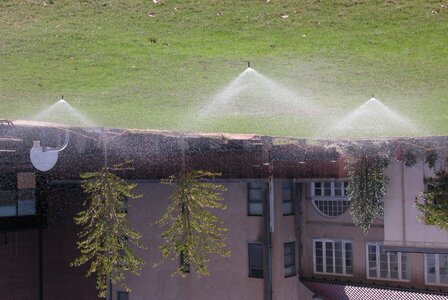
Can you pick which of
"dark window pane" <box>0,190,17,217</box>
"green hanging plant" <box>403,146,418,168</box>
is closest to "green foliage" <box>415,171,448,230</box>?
"green hanging plant" <box>403,146,418,168</box>

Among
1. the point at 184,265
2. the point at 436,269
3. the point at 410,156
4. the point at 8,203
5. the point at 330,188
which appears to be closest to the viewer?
the point at 410,156

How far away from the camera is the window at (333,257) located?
16.0m

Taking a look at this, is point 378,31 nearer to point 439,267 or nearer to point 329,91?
point 329,91

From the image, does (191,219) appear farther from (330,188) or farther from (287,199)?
(330,188)

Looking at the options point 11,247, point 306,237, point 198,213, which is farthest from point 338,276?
point 11,247

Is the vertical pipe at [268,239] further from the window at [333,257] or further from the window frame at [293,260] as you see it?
the window at [333,257]

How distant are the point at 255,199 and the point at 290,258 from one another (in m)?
1.65

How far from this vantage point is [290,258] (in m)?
16.3

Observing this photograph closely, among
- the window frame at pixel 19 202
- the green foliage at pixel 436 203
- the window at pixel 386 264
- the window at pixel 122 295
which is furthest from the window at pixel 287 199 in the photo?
the window frame at pixel 19 202

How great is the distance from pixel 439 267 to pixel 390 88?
223 inches

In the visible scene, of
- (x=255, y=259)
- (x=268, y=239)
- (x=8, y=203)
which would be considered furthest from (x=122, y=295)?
(x=268, y=239)

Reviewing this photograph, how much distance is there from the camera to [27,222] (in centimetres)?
1652

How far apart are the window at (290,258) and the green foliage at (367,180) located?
223cm

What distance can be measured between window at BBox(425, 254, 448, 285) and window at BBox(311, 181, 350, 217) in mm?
2123
